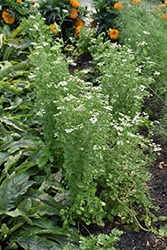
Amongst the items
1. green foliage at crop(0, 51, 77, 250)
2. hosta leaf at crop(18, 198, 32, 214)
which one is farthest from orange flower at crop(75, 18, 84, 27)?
hosta leaf at crop(18, 198, 32, 214)

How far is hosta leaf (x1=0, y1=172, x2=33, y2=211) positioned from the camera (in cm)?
205

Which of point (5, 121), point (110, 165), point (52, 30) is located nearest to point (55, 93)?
point (110, 165)

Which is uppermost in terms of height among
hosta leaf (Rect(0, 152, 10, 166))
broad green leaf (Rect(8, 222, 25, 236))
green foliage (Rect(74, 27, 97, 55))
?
green foliage (Rect(74, 27, 97, 55))

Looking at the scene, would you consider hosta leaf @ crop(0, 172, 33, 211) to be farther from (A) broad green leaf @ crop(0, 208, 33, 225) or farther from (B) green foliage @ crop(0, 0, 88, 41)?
(B) green foliage @ crop(0, 0, 88, 41)

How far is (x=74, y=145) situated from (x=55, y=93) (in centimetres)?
57

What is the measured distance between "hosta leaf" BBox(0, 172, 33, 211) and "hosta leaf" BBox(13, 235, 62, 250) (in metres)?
0.27

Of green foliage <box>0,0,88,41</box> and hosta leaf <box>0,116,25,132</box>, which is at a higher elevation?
green foliage <box>0,0,88,41</box>

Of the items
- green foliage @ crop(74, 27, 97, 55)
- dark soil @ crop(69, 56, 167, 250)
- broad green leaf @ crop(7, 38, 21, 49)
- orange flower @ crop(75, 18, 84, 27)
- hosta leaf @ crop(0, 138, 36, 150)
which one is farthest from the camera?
orange flower @ crop(75, 18, 84, 27)

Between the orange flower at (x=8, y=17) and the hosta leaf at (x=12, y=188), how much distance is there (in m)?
3.58

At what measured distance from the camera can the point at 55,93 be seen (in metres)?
2.21

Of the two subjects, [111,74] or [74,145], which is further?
[111,74]

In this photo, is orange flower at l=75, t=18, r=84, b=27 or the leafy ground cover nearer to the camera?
the leafy ground cover

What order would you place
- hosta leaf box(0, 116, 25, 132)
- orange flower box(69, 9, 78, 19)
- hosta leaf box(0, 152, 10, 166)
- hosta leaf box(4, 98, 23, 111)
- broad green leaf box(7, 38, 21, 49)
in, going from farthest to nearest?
orange flower box(69, 9, 78, 19) < broad green leaf box(7, 38, 21, 49) < hosta leaf box(4, 98, 23, 111) < hosta leaf box(0, 116, 25, 132) < hosta leaf box(0, 152, 10, 166)

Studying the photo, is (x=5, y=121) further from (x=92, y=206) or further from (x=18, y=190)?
(x=92, y=206)
